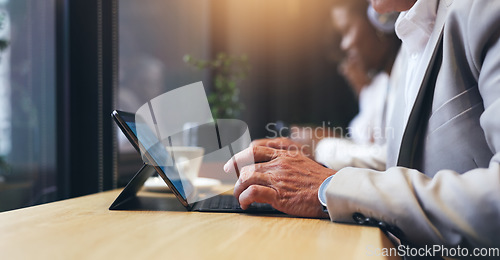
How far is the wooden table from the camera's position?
42cm

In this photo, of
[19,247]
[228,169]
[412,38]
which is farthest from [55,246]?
[412,38]

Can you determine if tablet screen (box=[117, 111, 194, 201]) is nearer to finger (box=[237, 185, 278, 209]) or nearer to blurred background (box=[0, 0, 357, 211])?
finger (box=[237, 185, 278, 209])

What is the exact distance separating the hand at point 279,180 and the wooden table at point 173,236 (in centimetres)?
3

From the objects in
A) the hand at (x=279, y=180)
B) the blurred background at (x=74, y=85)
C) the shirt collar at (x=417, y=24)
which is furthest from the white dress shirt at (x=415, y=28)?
the blurred background at (x=74, y=85)

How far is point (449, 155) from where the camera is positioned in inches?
28.8

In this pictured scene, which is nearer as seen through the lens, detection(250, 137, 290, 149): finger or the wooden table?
the wooden table

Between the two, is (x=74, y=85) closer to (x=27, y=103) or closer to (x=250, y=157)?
(x=27, y=103)

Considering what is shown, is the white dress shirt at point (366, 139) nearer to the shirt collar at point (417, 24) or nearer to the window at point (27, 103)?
the shirt collar at point (417, 24)

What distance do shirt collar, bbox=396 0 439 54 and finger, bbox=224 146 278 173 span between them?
1.56 ft

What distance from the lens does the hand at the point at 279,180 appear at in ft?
2.19

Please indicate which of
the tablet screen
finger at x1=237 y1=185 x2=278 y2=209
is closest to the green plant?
→ the tablet screen

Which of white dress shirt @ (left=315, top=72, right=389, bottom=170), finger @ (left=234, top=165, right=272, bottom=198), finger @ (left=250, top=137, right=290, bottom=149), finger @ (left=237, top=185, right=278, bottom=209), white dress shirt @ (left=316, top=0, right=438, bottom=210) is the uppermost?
white dress shirt @ (left=316, top=0, right=438, bottom=210)

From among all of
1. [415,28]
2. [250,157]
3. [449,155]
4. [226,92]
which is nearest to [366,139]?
[226,92]

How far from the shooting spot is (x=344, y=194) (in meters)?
0.60
